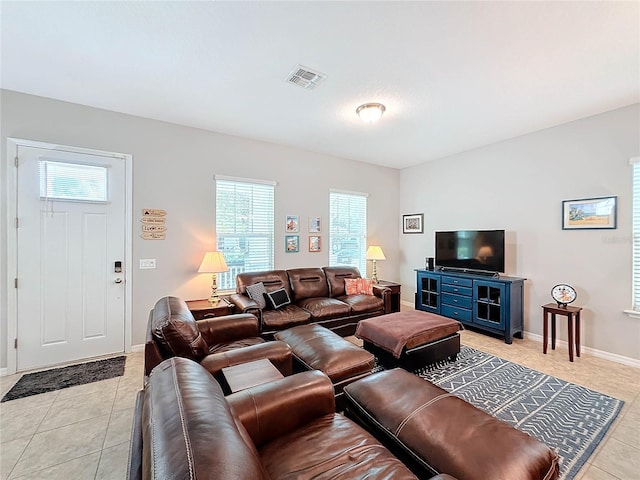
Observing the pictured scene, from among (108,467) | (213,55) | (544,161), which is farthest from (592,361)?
(213,55)

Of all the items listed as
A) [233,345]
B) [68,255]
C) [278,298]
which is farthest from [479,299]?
[68,255]

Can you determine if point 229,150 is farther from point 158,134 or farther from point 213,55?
point 213,55

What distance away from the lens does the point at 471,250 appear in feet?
14.5

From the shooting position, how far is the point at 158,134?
3646mm

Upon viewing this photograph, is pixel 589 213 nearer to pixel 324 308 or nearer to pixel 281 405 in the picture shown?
pixel 324 308

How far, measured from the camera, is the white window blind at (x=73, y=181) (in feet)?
10.0

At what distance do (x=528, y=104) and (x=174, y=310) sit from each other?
4.12 meters

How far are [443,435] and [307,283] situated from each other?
10.1ft

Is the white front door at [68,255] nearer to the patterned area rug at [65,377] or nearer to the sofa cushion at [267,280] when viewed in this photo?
the patterned area rug at [65,377]

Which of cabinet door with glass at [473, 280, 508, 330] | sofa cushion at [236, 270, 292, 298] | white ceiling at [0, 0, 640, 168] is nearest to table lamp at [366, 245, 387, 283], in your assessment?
cabinet door with glass at [473, 280, 508, 330]

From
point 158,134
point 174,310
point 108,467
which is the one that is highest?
point 158,134

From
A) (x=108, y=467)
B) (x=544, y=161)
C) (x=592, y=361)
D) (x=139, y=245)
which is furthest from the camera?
(x=544, y=161)

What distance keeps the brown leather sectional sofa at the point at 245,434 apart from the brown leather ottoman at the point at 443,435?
0.16 meters

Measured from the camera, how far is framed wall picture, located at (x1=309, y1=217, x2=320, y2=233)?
4.91 meters
